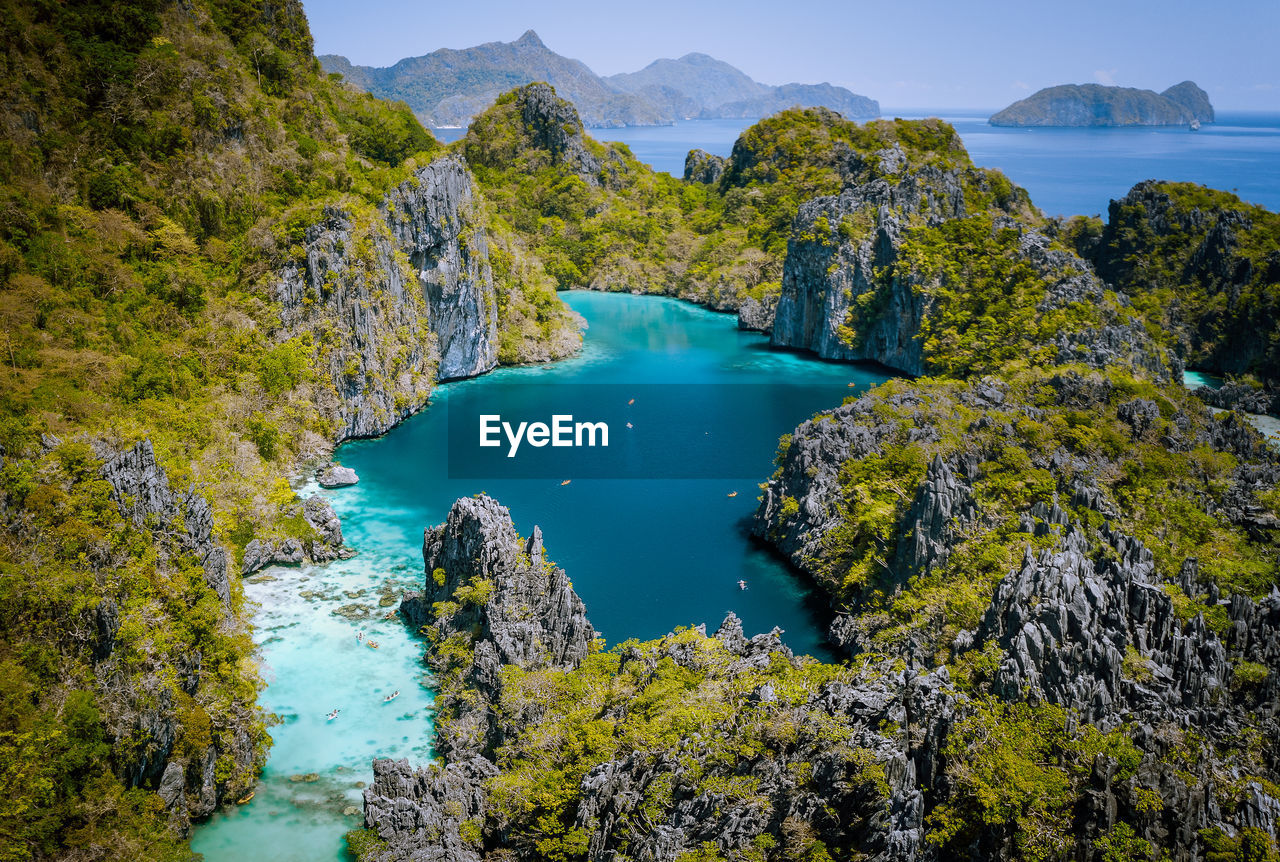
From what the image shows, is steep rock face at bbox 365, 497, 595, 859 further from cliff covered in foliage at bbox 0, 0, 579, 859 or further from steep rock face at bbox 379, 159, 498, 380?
steep rock face at bbox 379, 159, 498, 380

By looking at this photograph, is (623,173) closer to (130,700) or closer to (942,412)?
(942,412)

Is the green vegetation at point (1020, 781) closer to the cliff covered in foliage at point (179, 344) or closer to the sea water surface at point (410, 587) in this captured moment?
the sea water surface at point (410, 587)

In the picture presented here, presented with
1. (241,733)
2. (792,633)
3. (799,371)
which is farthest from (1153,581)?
(799,371)

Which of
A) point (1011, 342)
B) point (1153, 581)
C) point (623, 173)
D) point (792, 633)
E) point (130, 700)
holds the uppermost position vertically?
point (623, 173)
